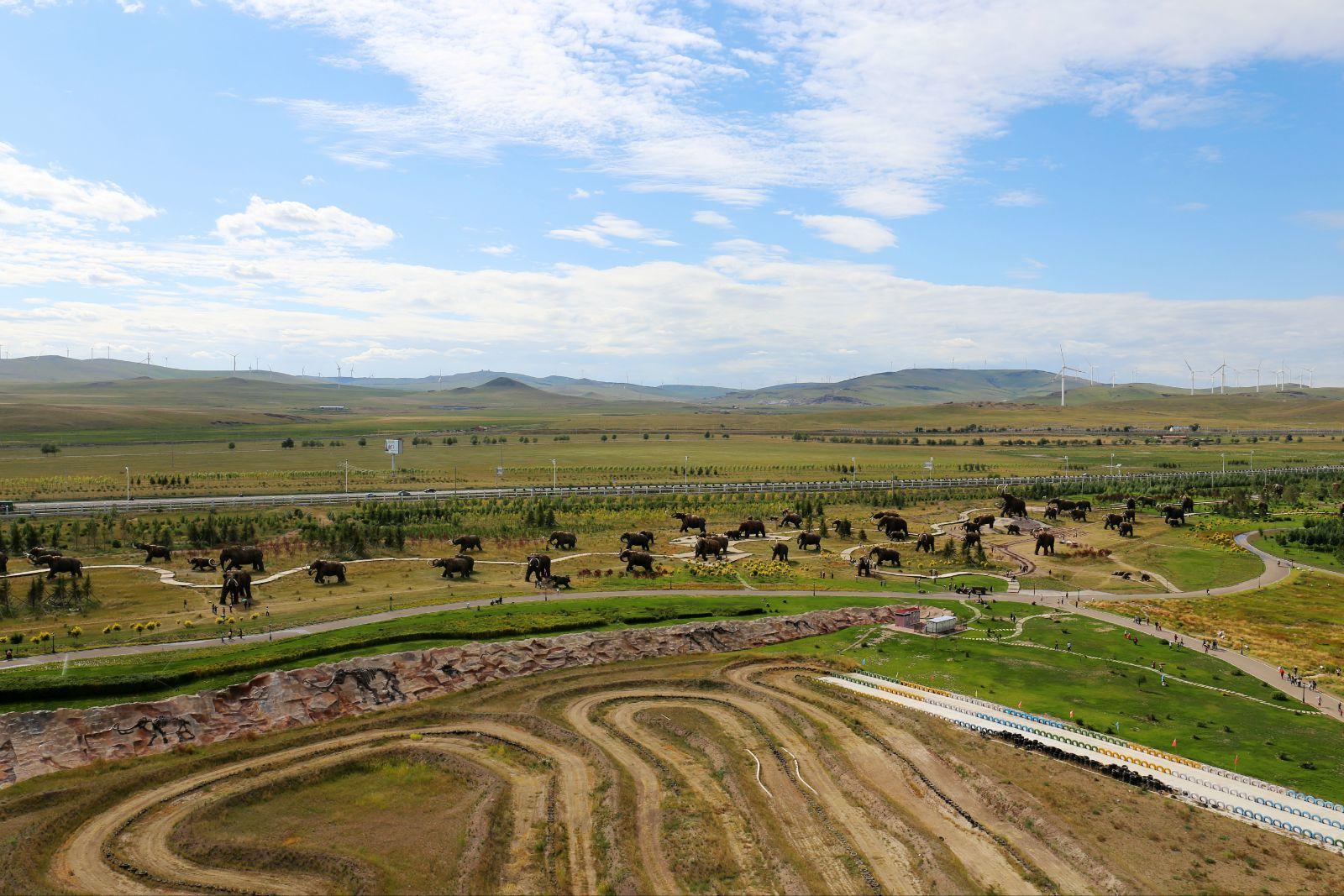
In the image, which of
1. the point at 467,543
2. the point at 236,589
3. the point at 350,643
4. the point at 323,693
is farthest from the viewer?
the point at 467,543

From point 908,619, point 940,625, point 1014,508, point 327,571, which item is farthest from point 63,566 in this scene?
point 1014,508

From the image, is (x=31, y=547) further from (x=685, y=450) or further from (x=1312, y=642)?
(x=685, y=450)

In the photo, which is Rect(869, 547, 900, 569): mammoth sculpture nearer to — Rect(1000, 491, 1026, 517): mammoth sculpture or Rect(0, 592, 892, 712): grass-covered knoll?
Rect(0, 592, 892, 712): grass-covered knoll

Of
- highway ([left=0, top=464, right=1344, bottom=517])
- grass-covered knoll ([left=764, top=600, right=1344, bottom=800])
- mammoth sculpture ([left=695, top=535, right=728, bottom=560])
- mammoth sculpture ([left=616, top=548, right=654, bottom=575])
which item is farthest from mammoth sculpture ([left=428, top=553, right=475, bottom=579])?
highway ([left=0, top=464, right=1344, bottom=517])

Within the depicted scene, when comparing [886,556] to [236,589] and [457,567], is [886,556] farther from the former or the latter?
[236,589]

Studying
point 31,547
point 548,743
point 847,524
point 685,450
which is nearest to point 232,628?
point 548,743

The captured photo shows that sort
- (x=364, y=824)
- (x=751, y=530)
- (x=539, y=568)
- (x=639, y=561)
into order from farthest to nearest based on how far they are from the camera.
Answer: (x=751, y=530) < (x=639, y=561) < (x=539, y=568) < (x=364, y=824)
